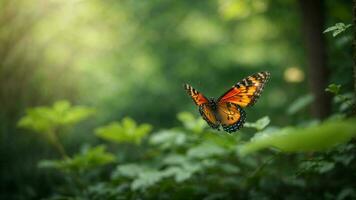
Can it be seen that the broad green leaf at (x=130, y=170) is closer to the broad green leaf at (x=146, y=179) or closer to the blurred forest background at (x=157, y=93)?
the blurred forest background at (x=157, y=93)

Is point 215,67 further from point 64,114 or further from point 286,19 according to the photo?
point 64,114

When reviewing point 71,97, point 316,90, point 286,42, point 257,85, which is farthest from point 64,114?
point 286,42

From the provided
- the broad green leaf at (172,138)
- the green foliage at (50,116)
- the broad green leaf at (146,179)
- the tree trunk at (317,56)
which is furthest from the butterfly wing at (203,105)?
the tree trunk at (317,56)

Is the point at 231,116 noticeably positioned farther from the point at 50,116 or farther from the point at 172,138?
the point at 50,116

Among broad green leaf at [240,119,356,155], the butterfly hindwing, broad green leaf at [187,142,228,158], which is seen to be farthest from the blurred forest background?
broad green leaf at [240,119,356,155]

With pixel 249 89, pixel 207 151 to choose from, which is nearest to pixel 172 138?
pixel 207 151

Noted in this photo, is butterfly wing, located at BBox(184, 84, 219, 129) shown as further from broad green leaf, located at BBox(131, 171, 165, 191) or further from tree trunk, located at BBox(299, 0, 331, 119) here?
tree trunk, located at BBox(299, 0, 331, 119)
